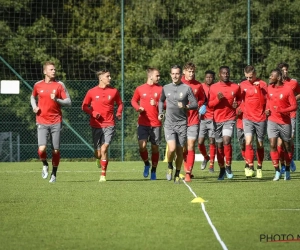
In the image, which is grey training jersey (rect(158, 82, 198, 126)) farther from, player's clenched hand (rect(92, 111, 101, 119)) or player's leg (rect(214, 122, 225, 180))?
player's leg (rect(214, 122, 225, 180))

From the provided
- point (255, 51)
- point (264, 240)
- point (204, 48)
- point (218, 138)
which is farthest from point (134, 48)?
point (264, 240)

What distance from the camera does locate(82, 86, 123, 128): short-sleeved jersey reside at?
1914 cm

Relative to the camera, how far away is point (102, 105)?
19.2 m

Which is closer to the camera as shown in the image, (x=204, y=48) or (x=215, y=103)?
(x=215, y=103)

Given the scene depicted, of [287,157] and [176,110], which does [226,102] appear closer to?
[287,157]

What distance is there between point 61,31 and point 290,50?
936 cm

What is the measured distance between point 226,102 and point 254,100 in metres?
0.89

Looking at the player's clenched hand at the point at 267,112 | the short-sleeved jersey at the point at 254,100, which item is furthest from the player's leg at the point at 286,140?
the short-sleeved jersey at the point at 254,100

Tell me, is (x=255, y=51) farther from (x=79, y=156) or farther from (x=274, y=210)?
(x=274, y=210)

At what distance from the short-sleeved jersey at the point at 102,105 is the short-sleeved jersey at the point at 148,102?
0.77 meters

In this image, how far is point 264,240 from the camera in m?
10.3

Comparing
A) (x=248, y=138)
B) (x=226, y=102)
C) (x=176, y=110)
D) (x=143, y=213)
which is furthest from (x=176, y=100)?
(x=143, y=213)

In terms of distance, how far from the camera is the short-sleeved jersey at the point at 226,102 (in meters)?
19.4

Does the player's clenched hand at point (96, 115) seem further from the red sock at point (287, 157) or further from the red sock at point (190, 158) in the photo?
the red sock at point (287, 157)
